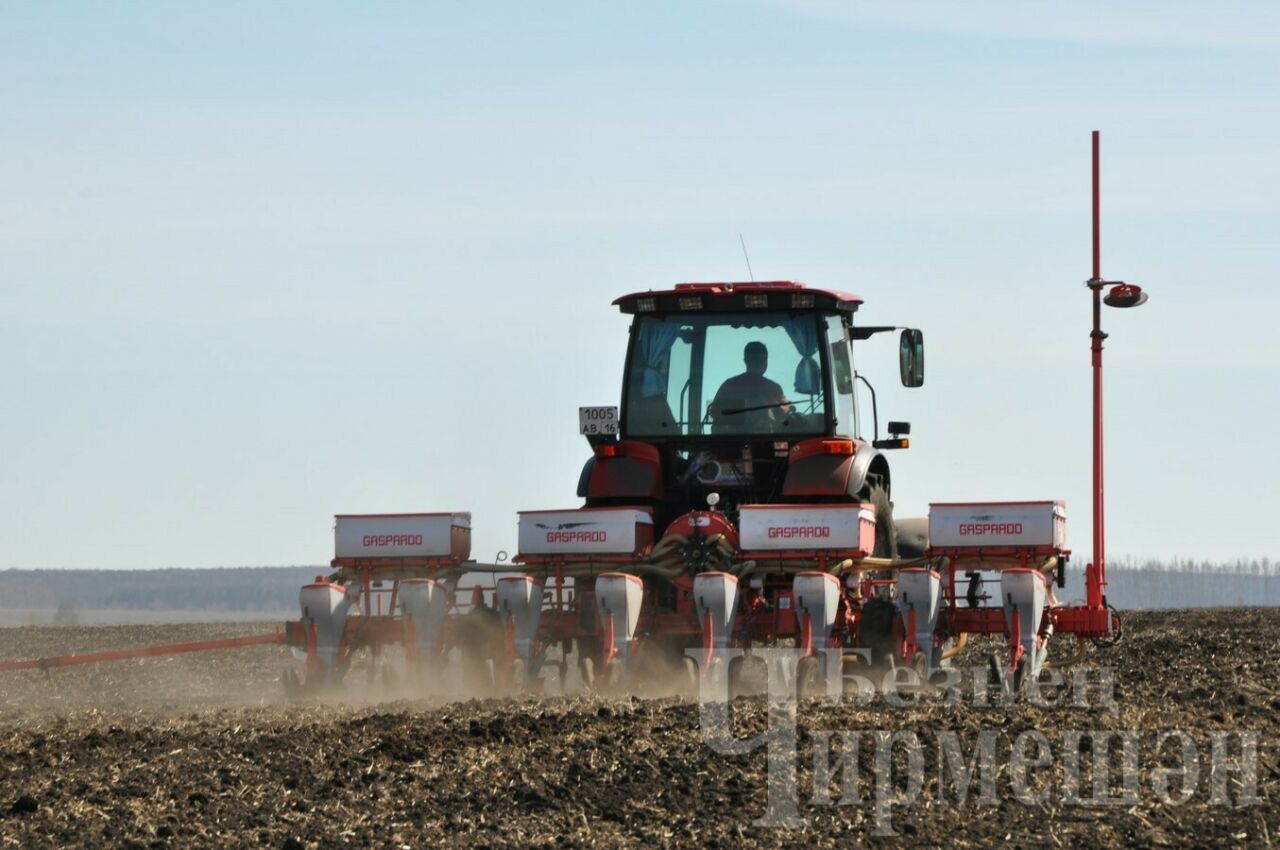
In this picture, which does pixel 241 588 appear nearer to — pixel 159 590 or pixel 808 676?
pixel 159 590

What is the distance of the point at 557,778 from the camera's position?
8977 millimetres

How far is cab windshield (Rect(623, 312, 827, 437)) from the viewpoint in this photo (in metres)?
14.4

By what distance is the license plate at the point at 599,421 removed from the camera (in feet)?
47.7

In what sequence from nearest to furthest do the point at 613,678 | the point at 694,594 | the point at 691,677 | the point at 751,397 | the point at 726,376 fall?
1. the point at 694,594
2. the point at 613,678
3. the point at 691,677
4. the point at 751,397
5. the point at 726,376

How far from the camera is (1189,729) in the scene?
1002 centimetres

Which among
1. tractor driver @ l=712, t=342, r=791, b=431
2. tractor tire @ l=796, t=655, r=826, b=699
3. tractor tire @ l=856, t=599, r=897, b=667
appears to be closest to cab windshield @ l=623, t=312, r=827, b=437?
tractor driver @ l=712, t=342, r=791, b=431

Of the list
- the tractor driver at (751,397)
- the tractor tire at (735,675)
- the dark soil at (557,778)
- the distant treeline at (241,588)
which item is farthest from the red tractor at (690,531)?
the distant treeline at (241,588)

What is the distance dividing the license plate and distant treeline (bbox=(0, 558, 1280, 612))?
7686 cm

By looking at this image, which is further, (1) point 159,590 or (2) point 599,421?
(1) point 159,590

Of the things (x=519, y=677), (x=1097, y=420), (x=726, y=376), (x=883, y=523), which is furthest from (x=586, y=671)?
(x=1097, y=420)

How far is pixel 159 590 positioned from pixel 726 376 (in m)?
116

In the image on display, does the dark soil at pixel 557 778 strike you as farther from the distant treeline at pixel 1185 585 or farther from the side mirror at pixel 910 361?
the distant treeline at pixel 1185 585

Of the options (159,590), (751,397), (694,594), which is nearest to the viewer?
(694,594)

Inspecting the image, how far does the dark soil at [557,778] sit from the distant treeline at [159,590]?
89.3 m
